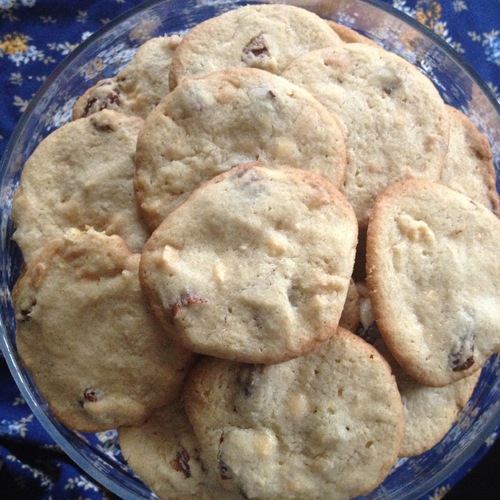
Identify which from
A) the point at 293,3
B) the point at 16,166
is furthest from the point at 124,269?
the point at 293,3

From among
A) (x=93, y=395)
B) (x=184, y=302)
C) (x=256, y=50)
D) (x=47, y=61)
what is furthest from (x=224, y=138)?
(x=47, y=61)

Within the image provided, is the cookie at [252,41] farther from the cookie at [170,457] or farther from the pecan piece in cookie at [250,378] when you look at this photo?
the cookie at [170,457]

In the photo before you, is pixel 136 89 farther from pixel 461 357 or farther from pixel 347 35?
pixel 461 357

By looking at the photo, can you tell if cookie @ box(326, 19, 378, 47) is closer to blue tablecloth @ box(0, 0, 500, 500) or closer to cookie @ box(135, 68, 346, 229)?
cookie @ box(135, 68, 346, 229)

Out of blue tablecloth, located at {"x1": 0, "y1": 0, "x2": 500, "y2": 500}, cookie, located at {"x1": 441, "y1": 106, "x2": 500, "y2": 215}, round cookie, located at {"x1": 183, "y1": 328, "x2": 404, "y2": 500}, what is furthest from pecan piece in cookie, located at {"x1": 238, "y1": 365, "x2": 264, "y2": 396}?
blue tablecloth, located at {"x1": 0, "y1": 0, "x2": 500, "y2": 500}

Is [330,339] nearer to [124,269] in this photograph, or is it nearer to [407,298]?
[407,298]

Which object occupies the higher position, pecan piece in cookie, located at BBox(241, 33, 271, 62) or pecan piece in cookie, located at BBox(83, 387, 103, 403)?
pecan piece in cookie, located at BBox(241, 33, 271, 62)
